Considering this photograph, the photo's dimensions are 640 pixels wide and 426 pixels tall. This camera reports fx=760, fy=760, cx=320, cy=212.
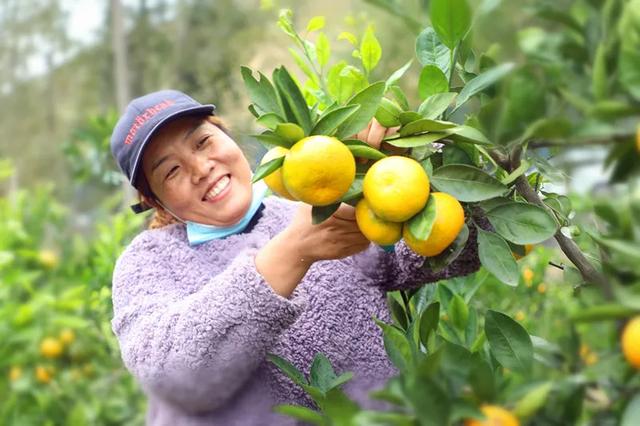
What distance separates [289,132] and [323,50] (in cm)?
32

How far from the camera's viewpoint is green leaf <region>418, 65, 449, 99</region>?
0.51m

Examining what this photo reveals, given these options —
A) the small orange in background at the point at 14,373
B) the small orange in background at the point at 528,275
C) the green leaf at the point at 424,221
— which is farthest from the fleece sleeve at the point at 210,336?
the small orange in background at the point at 14,373

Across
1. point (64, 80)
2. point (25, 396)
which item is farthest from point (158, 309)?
point (64, 80)

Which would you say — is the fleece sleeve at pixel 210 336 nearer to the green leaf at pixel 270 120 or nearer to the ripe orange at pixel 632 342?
the green leaf at pixel 270 120

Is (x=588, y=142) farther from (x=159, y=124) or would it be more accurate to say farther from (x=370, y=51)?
(x=159, y=124)

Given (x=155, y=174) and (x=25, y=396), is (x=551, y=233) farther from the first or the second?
(x=25, y=396)

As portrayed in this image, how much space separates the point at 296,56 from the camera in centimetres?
74

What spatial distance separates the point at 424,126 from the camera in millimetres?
480

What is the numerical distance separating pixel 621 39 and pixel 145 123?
601 millimetres

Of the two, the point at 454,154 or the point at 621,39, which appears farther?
the point at 454,154

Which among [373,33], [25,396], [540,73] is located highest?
[540,73]

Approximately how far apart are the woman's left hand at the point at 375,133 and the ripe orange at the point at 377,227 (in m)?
0.04

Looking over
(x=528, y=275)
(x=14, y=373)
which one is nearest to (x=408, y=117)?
(x=528, y=275)

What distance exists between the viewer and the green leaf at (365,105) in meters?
0.47
